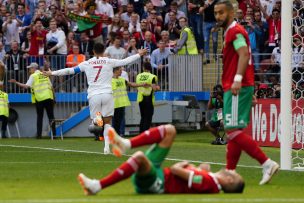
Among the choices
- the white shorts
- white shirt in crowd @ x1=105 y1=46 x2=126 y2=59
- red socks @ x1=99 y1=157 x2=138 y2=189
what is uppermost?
white shirt in crowd @ x1=105 y1=46 x2=126 y2=59

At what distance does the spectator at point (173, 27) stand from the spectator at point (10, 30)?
5.06 meters

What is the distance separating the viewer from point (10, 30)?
121 ft

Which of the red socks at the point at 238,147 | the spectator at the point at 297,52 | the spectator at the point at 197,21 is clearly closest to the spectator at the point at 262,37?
the spectator at the point at 197,21

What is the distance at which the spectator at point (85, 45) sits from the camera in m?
36.0

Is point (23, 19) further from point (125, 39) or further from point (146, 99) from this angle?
point (146, 99)

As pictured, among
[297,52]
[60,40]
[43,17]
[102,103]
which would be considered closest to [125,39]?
[60,40]

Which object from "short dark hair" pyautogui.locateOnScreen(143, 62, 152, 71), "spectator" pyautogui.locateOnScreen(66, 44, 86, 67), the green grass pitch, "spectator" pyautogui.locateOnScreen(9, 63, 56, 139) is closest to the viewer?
the green grass pitch

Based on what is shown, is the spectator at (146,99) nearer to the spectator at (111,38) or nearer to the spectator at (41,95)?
the spectator at (111,38)

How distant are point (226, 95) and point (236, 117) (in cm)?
36

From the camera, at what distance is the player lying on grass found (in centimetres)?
1273

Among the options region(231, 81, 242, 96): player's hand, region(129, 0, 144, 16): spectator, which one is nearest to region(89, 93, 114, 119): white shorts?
region(231, 81, 242, 96): player's hand

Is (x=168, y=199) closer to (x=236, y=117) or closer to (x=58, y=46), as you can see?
(x=236, y=117)

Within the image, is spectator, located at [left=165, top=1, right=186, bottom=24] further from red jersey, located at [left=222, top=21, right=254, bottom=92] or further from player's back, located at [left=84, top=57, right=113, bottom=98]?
red jersey, located at [left=222, top=21, right=254, bottom=92]

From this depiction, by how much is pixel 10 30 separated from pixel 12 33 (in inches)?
5.1
